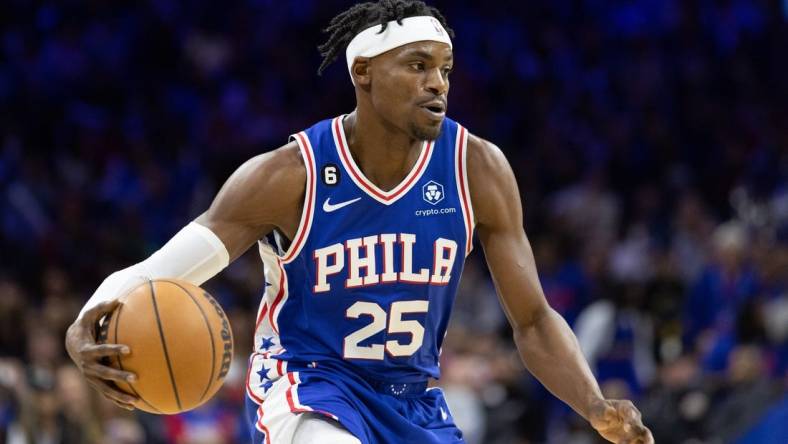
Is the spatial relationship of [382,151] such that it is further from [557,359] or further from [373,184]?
[557,359]

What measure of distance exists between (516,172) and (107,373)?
31.1 feet

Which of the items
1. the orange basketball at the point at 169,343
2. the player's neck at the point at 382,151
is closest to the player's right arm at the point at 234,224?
the orange basketball at the point at 169,343

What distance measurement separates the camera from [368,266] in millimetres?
4340

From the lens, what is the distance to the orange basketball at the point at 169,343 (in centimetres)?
398

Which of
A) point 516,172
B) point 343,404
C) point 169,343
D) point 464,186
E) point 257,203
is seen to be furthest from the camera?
point 516,172

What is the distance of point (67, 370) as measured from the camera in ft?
28.9

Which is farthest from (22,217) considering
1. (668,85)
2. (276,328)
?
(276,328)

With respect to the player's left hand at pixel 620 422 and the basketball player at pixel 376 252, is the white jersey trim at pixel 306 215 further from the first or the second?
the player's left hand at pixel 620 422

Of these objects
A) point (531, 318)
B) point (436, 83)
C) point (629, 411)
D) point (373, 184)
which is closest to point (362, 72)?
point (436, 83)

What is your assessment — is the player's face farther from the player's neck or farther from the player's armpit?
the player's armpit

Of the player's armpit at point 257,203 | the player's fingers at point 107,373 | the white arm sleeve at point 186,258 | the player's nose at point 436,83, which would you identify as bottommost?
the player's fingers at point 107,373

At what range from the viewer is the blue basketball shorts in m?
4.15

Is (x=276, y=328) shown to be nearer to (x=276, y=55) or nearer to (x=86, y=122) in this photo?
(x=86, y=122)

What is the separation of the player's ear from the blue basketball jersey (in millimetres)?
200
